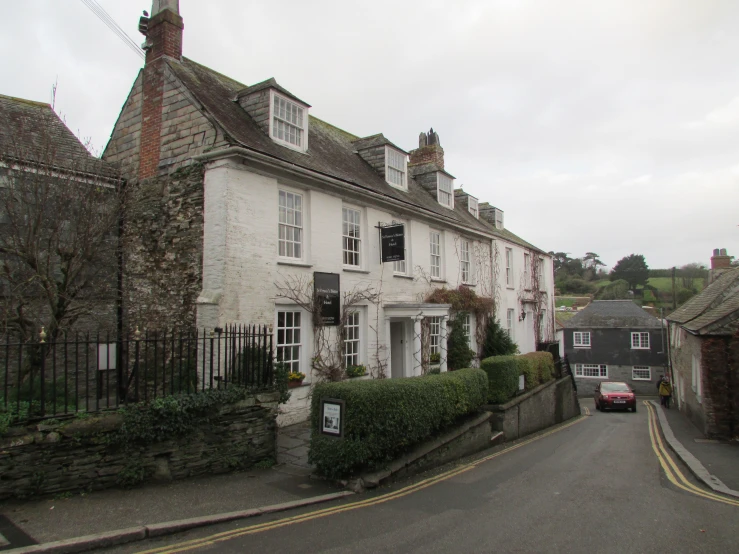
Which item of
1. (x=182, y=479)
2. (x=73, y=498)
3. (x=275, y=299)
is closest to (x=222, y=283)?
(x=275, y=299)

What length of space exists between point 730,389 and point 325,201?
13.4 m

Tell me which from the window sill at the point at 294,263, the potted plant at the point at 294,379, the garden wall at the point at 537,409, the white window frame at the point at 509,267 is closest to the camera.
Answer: the potted plant at the point at 294,379

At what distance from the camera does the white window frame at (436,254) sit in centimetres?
1838

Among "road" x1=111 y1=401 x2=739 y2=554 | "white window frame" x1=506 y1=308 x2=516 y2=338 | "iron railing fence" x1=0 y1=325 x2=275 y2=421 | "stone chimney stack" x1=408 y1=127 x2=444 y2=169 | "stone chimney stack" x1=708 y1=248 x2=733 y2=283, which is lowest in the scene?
"road" x1=111 y1=401 x2=739 y2=554

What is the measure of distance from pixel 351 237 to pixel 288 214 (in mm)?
2497

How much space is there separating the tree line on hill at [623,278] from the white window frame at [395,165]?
65373mm

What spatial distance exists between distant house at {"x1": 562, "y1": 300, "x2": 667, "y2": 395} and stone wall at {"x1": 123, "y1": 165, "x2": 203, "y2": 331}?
40.4m

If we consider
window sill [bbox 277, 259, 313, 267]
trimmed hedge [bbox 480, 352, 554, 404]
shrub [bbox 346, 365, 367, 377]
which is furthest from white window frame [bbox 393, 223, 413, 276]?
window sill [bbox 277, 259, 313, 267]

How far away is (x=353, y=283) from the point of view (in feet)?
45.5

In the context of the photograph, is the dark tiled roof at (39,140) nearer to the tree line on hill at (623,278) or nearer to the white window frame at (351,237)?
the white window frame at (351,237)

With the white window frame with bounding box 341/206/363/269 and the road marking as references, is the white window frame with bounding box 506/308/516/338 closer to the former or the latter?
the white window frame with bounding box 341/206/363/269

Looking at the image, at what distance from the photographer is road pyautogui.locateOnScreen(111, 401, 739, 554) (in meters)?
5.63

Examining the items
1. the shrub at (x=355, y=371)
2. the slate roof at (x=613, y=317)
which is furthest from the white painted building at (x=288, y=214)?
the slate roof at (x=613, y=317)

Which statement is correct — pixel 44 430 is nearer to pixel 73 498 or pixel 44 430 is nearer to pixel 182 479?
pixel 73 498
